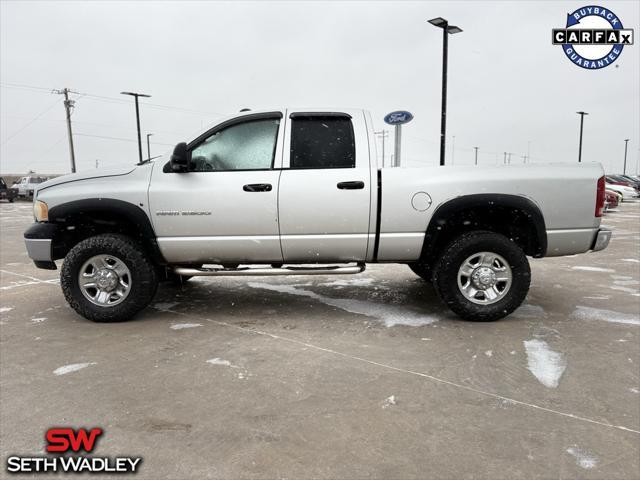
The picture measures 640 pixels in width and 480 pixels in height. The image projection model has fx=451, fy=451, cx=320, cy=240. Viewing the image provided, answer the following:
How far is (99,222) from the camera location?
4.39m

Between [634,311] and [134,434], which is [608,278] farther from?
[134,434]

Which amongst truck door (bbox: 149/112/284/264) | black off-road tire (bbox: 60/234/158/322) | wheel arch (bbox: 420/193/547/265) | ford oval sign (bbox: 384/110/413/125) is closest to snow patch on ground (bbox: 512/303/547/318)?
wheel arch (bbox: 420/193/547/265)

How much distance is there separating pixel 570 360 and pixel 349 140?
2.61m

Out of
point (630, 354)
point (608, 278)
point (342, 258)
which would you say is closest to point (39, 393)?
point (342, 258)

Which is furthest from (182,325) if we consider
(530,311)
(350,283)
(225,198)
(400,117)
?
(400,117)

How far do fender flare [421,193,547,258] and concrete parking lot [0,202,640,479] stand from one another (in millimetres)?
863

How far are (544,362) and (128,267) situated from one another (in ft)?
11.8

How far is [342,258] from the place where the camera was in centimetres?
436

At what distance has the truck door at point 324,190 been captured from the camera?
414 cm

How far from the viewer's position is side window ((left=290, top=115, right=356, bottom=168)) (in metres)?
4.23

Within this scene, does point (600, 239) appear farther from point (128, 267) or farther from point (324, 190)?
point (128, 267)

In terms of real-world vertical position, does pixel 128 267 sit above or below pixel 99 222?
below

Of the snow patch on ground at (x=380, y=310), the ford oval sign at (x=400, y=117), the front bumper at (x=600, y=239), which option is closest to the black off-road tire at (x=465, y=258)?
the snow patch on ground at (x=380, y=310)

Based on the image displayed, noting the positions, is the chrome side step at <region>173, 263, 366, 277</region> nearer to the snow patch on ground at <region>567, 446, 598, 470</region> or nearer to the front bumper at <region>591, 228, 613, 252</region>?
the front bumper at <region>591, 228, 613, 252</region>
